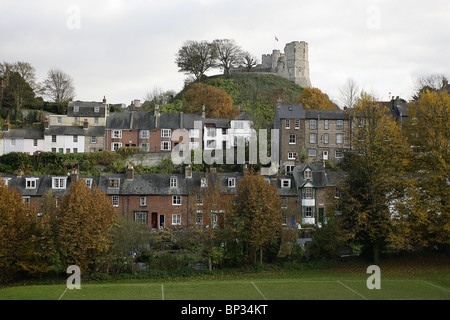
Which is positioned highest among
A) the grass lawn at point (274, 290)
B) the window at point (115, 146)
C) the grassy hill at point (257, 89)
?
the grassy hill at point (257, 89)

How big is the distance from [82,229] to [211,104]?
46319mm

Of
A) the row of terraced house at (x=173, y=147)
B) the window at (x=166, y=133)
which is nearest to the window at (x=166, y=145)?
the row of terraced house at (x=173, y=147)

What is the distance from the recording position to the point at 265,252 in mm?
39344

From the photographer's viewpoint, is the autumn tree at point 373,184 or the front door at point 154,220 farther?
the front door at point 154,220

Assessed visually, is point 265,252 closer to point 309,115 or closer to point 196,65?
point 309,115

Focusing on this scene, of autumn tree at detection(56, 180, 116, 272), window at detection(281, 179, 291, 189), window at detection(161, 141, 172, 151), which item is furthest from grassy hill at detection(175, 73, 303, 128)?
autumn tree at detection(56, 180, 116, 272)

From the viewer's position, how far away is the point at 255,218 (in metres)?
37.6

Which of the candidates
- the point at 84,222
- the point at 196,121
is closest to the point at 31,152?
the point at 196,121

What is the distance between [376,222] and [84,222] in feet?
69.7

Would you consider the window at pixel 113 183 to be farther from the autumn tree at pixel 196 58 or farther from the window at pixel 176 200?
the autumn tree at pixel 196 58

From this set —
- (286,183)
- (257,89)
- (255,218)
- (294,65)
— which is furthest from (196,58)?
(255,218)

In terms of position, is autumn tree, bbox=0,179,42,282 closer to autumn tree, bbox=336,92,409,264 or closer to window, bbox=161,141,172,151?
autumn tree, bbox=336,92,409,264

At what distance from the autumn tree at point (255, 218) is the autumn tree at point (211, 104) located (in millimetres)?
37120

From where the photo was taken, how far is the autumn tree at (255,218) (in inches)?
1487
